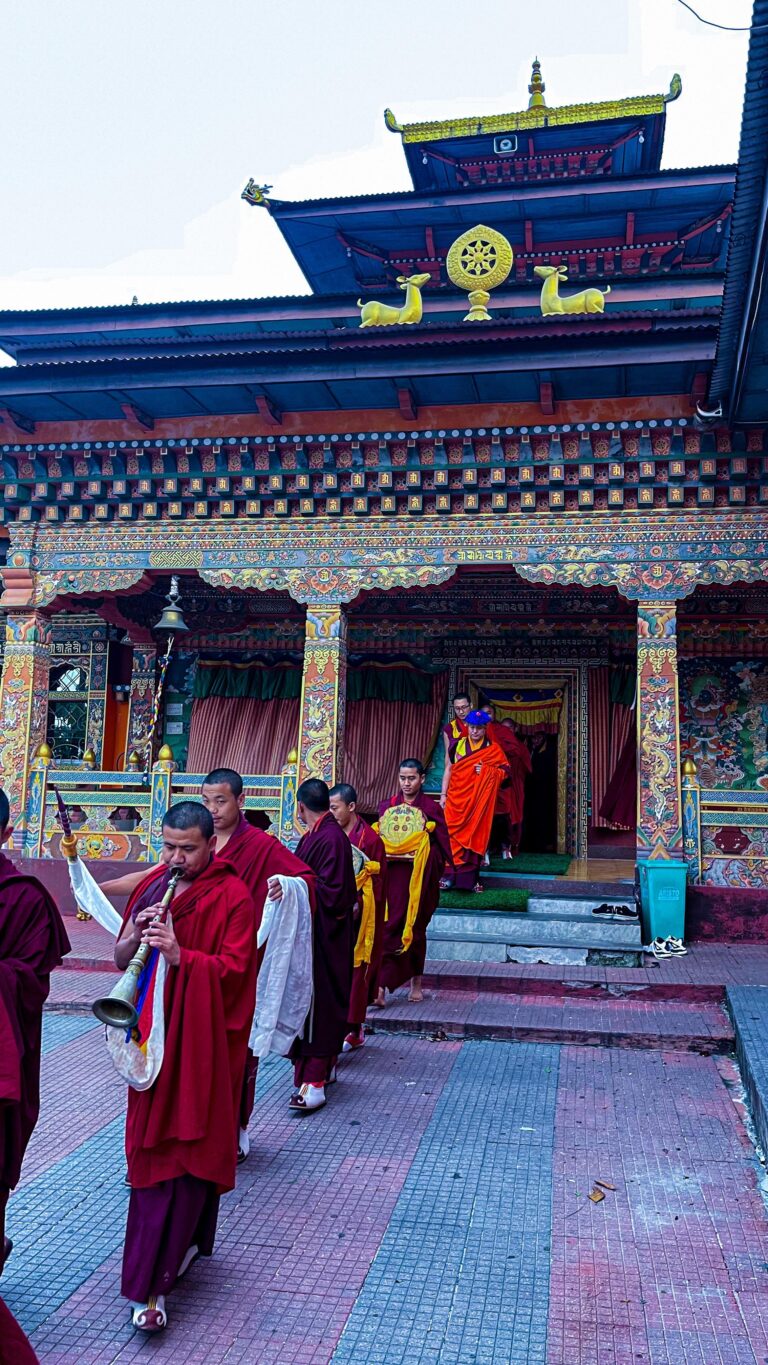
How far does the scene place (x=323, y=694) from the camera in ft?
29.8

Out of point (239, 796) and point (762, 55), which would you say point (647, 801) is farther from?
point (762, 55)

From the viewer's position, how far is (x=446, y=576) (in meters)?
8.91

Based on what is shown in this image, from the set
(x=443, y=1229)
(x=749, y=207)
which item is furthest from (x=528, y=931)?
(x=749, y=207)

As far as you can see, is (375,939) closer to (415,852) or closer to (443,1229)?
(415,852)

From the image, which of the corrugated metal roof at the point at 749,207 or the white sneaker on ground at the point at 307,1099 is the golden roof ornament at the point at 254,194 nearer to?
the corrugated metal roof at the point at 749,207

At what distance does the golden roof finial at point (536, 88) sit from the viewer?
523 inches

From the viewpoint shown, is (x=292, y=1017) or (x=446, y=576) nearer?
(x=292, y=1017)

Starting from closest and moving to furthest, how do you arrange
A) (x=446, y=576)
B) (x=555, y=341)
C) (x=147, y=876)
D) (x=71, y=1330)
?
(x=71, y=1330) < (x=147, y=876) < (x=555, y=341) < (x=446, y=576)

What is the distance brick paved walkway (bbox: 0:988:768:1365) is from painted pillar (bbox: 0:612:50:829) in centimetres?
464

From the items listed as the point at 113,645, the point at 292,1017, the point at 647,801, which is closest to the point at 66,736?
the point at 113,645

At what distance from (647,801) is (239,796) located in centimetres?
512

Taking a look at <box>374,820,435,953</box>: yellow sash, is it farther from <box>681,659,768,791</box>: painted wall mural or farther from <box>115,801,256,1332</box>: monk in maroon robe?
<box>681,659,768,791</box>: painted wall mural

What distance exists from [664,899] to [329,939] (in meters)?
3.90

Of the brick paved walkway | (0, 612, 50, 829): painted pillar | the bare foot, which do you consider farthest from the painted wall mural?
(0, 612, 50, 829): painted pillar
